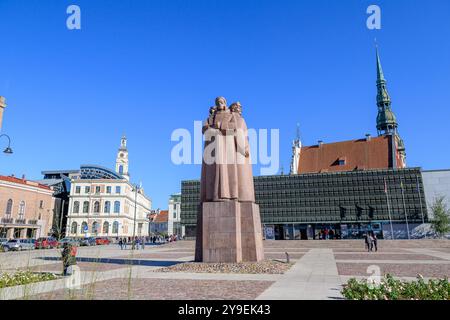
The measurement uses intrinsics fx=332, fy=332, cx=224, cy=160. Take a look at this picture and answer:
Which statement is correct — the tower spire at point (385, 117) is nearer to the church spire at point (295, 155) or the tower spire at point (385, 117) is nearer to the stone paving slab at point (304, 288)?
the church spire at point (295, 155)

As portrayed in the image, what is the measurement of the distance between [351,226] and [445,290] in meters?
65.0

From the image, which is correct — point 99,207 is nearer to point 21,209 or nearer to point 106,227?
point 106,227

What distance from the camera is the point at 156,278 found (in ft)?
38.1

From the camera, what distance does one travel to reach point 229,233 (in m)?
15.0

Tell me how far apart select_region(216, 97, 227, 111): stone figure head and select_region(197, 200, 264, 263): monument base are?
16.9ft

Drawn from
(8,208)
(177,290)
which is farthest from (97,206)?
(177,290)

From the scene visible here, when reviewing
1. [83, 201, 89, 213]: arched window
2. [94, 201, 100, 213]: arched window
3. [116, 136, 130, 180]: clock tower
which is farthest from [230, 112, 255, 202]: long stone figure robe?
[116, 136, 130, 180]: clock tower

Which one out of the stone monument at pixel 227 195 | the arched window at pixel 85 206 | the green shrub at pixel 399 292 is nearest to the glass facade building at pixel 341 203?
the arched window at pixel 85 206

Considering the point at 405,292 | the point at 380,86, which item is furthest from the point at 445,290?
the point at 380,86

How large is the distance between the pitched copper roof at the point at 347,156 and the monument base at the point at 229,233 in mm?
64069

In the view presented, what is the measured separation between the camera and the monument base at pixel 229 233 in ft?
48.8

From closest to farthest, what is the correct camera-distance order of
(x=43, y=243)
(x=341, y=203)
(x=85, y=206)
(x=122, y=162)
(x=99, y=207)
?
(x=43, y=243) < (x=341, y=203) < (x=99, y=207) < (x=85, y=206) < (x=122, y=162)

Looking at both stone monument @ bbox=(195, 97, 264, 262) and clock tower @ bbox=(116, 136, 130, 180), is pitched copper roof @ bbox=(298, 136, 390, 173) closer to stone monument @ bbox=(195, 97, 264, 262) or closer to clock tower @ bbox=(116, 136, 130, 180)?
clock tower @ bbox=(116, 136, 130, 180)

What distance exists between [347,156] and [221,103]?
66.0 m
